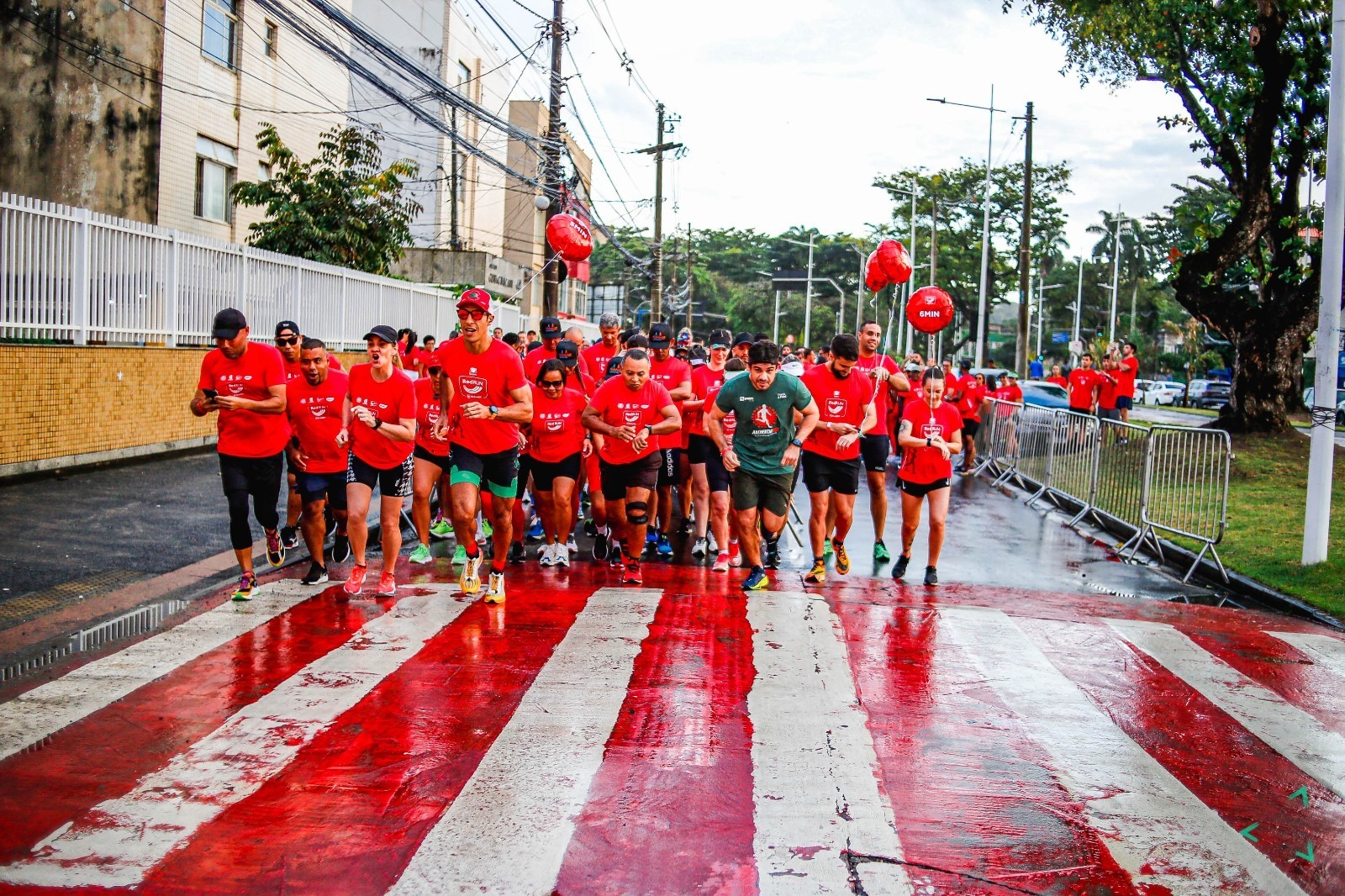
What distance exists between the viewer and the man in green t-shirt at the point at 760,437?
29.3 ft

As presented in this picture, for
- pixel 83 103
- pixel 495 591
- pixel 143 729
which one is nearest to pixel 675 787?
pixel 143 729

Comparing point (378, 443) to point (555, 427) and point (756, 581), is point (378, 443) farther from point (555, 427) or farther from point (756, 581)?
point (756, 581)

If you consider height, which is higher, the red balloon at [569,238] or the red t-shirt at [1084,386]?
the red balloon at [569,238]

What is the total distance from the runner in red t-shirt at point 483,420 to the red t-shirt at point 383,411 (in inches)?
13.4

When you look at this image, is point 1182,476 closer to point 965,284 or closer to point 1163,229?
point 965,284

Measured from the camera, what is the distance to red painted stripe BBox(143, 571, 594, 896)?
395 cm

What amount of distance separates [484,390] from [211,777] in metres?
3.79

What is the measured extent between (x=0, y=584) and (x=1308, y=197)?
21.7 m

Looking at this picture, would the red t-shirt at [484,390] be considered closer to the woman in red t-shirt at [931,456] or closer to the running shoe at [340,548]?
the running shoe at [340,548]

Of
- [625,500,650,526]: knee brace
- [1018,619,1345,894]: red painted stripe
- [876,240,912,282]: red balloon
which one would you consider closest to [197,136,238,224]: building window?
[876,240,912,282]: red balloon

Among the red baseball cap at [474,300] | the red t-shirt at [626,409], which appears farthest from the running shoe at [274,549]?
the red t-shirt at [626,409]

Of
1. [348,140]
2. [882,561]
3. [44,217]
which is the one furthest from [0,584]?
[348,140]

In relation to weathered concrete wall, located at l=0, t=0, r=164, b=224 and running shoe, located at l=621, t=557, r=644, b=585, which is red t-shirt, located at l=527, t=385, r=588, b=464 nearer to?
running shoe, located at l=621, t=557, r=644, b=585

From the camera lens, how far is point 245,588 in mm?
8109
